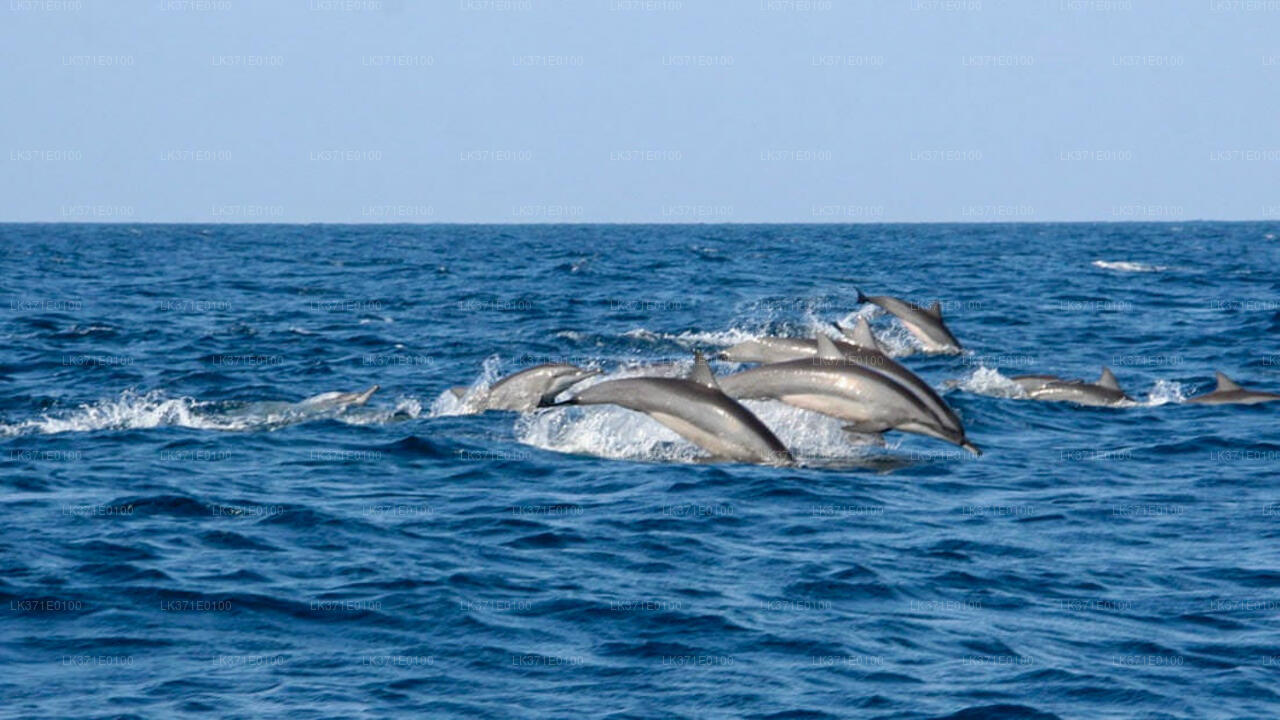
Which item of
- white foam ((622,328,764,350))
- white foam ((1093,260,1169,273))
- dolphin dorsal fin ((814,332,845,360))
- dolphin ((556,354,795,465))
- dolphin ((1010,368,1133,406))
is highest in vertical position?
white foam ((1093,260,1169,273))

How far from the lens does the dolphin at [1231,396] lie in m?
20.2

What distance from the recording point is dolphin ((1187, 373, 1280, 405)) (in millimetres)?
20219

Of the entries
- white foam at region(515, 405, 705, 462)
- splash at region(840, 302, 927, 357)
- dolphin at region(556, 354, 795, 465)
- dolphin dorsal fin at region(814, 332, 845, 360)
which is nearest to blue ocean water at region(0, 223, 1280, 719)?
white foam at region(515, 405, 705, 462)

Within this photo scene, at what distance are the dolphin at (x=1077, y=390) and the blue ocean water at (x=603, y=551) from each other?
1.12 feet

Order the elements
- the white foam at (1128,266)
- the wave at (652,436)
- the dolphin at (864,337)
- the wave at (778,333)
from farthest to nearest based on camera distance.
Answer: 1. the white foam at (1128,266)
2. the wave at (778,333)
3. the dolphin at (864,337)
4. the wave at (652,436)

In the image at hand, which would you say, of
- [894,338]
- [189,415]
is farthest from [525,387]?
[894,338]

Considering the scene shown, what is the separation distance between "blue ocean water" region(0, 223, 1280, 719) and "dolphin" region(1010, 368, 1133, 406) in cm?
34

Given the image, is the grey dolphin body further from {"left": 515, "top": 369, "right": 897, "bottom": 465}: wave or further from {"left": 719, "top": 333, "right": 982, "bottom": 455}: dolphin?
{"left": 515, "top": 369, "right": 897, "bottom": 465}: wave

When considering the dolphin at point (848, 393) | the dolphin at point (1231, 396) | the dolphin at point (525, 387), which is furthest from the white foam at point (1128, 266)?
the dolphin at point (848, 393)

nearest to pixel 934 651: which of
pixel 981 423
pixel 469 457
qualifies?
pixel 469 457

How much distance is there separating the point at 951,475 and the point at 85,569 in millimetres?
8054

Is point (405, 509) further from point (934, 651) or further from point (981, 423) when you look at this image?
point (981, 423)

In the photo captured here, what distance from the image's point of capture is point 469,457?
53.6ft

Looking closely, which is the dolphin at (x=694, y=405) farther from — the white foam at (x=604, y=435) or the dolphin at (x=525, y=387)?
the dolphin at (x=525, y=387)
